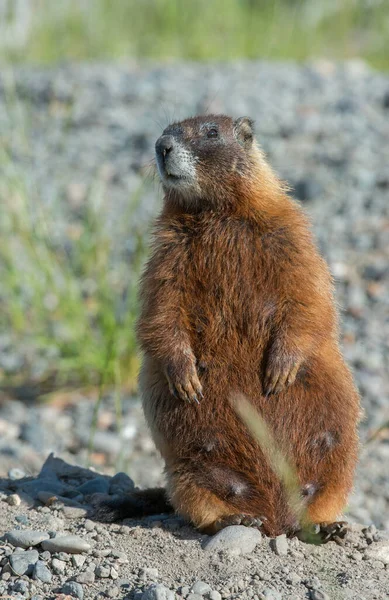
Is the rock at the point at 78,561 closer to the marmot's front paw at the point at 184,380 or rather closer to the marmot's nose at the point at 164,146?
the marmot's front paw at the point at 184,380

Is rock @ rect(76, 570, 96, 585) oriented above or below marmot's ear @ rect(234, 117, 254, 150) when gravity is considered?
below

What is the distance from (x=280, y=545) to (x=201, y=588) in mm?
519

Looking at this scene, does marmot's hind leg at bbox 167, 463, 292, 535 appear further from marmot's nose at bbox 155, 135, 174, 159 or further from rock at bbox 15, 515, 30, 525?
marmot's nose at bbox 155, 135, 174, 159

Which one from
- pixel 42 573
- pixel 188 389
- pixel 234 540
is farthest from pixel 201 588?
pixel 188 389

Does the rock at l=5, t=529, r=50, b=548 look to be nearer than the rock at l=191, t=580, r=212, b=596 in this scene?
No

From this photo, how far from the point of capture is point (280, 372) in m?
4.31

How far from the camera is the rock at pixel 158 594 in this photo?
369cm

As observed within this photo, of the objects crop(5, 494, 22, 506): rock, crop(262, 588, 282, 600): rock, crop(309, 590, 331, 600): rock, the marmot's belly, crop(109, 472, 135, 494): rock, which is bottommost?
crop(109, 472, 135, 494): rock

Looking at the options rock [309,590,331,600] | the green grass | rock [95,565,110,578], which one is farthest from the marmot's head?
the green grass

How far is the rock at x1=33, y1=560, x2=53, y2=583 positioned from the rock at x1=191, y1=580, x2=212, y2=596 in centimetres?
62

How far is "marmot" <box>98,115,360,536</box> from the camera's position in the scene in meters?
4.34

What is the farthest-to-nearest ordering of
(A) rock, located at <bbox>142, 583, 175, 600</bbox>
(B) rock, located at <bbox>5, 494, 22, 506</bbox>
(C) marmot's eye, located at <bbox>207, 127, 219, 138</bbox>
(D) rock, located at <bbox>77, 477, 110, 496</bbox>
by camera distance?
(D) rock, located at <bbox>77, 477, 110, 496</bbox> < (C) marmot's eye, located at <bbox>207, 127, 219, 138</bbox> < (B) rock, located at <bbox>5, 494, 22, 506</bbox> < (A) rock, located at <bbox>142, 583, 175, 600</bbox>

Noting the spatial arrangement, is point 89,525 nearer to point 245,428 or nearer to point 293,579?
point 245,428

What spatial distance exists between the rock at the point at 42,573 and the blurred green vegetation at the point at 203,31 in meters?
11.4
